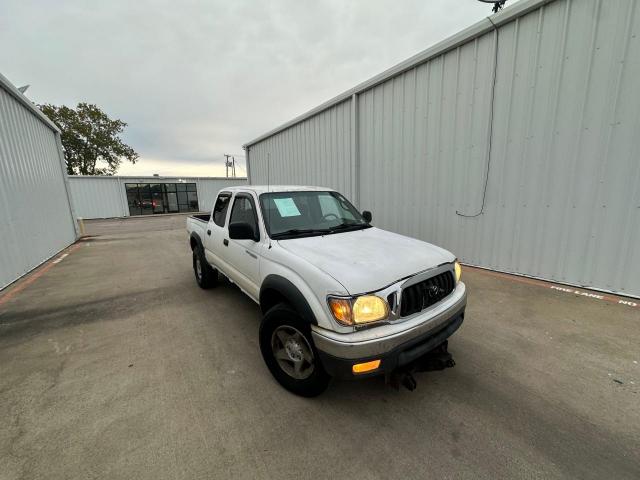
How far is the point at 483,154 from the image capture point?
5.13 metres

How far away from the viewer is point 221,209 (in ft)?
13.6

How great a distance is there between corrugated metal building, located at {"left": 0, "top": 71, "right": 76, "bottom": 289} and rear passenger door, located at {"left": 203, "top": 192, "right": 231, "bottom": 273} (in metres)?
4.38

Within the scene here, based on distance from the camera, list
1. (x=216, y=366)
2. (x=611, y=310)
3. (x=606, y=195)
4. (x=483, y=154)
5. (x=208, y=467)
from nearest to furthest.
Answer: (x=208, y=467) < (x=216, y=366) < (x=611, y=310) < (x=606, y=195) < (x=483, y=154)

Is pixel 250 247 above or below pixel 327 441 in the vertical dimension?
above

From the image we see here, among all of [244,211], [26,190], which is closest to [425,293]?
[244,211]

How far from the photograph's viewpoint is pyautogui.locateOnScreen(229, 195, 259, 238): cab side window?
311 centimetres

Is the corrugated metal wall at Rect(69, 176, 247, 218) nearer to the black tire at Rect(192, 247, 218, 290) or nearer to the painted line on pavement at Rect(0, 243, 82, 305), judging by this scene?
the painted line on pavement at Rect(0, 243, 82, 305)

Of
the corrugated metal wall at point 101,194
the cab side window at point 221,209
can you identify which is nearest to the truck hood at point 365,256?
the cab side window at point 221,209

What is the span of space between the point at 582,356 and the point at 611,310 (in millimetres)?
1504

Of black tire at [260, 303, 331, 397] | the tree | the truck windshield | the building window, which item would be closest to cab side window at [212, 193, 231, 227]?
the truck windshield

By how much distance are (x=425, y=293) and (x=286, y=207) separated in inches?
69.5

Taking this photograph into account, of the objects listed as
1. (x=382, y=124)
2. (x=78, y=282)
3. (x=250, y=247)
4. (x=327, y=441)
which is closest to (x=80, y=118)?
(x=78, y=282)

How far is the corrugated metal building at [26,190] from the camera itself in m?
5.72

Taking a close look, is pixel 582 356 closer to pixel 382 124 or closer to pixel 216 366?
pixel 216 366
